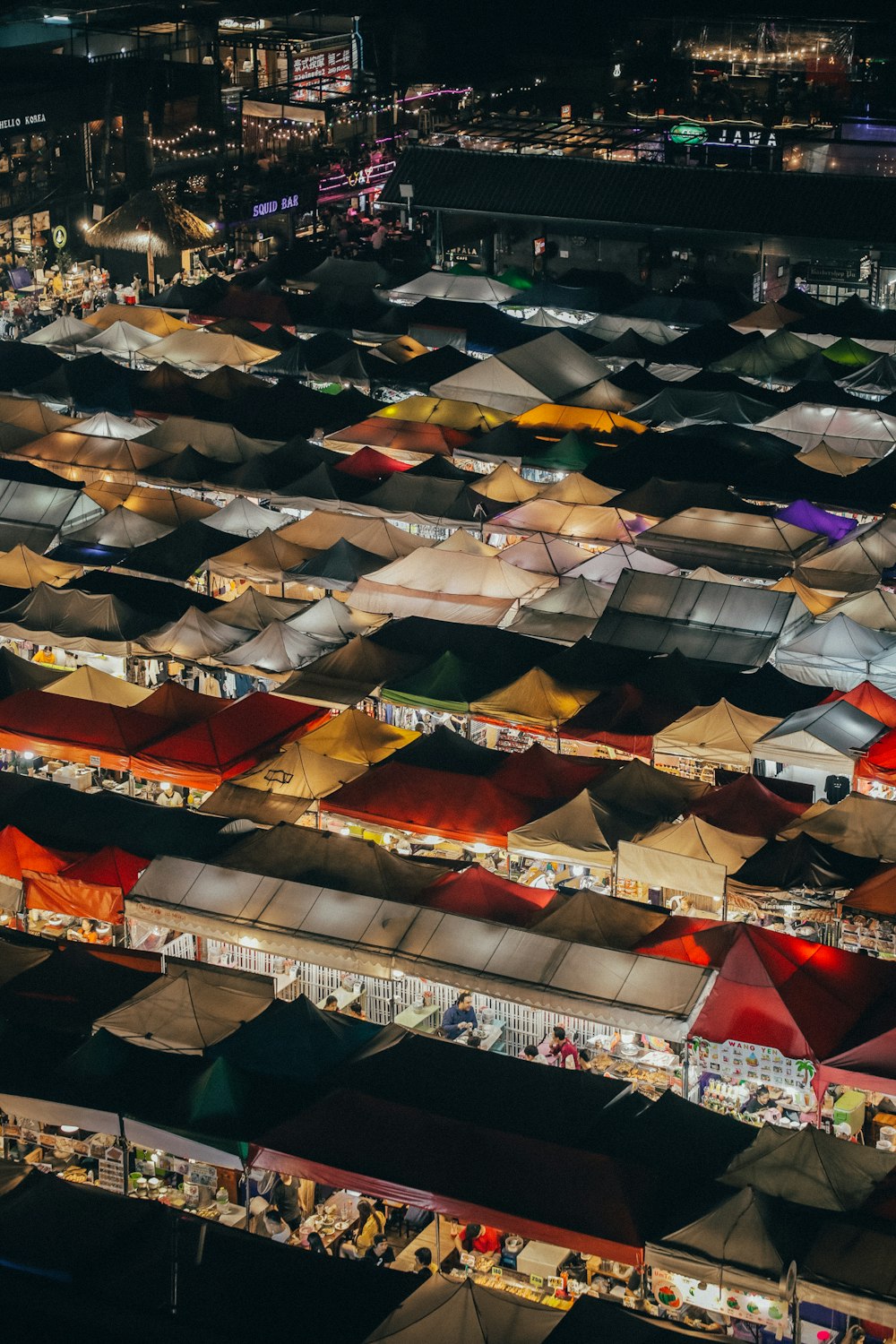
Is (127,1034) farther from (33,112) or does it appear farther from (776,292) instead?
(33,112)

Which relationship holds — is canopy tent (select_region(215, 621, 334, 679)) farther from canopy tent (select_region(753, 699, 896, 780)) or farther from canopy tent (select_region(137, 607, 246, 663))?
canopy tent (select_region(753, 699, 896, 780))

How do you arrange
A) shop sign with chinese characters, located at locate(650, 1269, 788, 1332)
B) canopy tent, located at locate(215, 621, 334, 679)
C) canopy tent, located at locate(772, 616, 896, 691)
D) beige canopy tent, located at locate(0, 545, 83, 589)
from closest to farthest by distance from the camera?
shop sign with chinese characters, located at locate(650, 1269, 788, 1332), canopy tent, located at locate(772, 616, 896, 691), canopy tent, located at locate(215, 621, 334, 679), beige canopy tent, located at locate(0, 545, 83, 589)

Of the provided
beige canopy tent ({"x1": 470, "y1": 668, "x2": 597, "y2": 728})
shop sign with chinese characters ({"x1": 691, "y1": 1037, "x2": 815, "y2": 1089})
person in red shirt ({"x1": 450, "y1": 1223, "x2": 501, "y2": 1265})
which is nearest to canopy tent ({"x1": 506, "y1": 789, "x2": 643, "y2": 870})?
beige canopy tent ({"x1": 470, "y1": 668, "x2": 597, "y2": 728})

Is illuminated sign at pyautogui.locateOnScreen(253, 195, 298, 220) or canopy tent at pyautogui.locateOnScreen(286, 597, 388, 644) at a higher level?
canopy tent at pyautogui.locateOnScreen(286, 597, 388, 644)

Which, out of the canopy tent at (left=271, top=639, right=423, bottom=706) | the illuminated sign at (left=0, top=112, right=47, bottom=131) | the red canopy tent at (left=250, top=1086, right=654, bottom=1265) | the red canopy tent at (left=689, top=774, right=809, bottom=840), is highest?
the illuminated sign at (left=0, top=112, right=47, bottom=131)

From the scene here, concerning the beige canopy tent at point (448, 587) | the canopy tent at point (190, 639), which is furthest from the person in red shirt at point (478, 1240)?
the beige canopy tent at point (448, 587)

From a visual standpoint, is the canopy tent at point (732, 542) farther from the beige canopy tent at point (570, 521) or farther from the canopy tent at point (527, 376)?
the canopy tent at point (527, 376)

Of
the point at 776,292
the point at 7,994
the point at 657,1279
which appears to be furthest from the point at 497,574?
the point at 776,292
